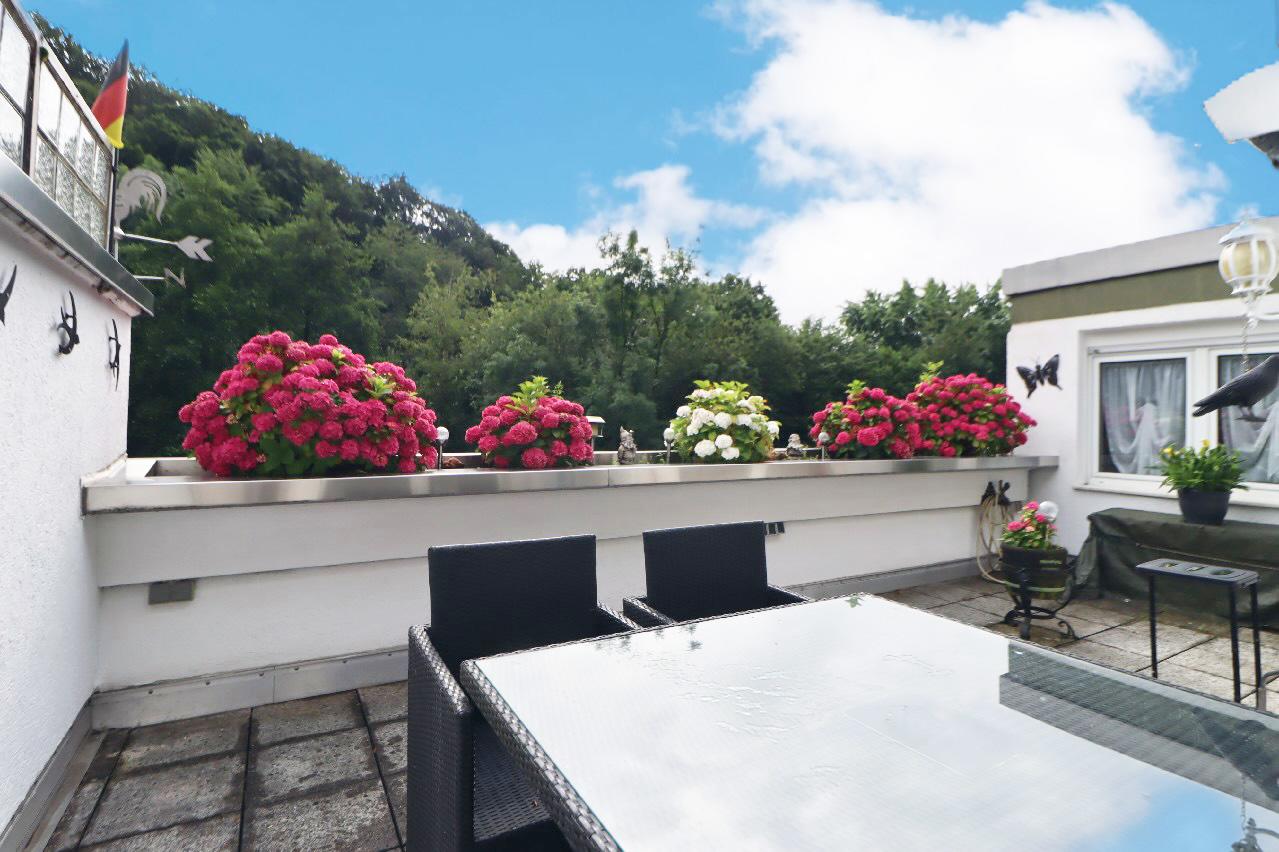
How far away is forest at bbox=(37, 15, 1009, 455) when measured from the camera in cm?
1734

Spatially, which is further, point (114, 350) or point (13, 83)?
point (114, 350)

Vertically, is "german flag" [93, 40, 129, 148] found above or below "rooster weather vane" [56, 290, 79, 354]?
above

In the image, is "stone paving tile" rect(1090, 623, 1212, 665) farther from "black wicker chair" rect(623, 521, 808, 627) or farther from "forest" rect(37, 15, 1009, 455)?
"forest" rect(37, 15, 1009, 455)

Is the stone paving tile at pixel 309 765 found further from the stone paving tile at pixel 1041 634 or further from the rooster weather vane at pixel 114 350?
the stone paving tile at pixel 1041 634

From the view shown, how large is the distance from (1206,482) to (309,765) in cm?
541

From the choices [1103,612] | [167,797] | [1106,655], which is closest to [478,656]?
[167,797]

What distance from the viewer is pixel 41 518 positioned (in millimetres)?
1772

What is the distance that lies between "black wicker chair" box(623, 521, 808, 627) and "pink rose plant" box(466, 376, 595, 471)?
133 cm

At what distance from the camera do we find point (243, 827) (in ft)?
6.00

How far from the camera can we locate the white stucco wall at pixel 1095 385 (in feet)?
14.6

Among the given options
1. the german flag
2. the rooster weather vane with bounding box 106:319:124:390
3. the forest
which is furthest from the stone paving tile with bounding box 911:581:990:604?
the forest

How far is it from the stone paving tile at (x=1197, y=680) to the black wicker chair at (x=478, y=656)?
2.86 m

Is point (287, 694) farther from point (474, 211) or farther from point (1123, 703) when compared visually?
point (474, 211)

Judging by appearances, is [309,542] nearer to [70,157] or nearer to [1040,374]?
[70,157]
